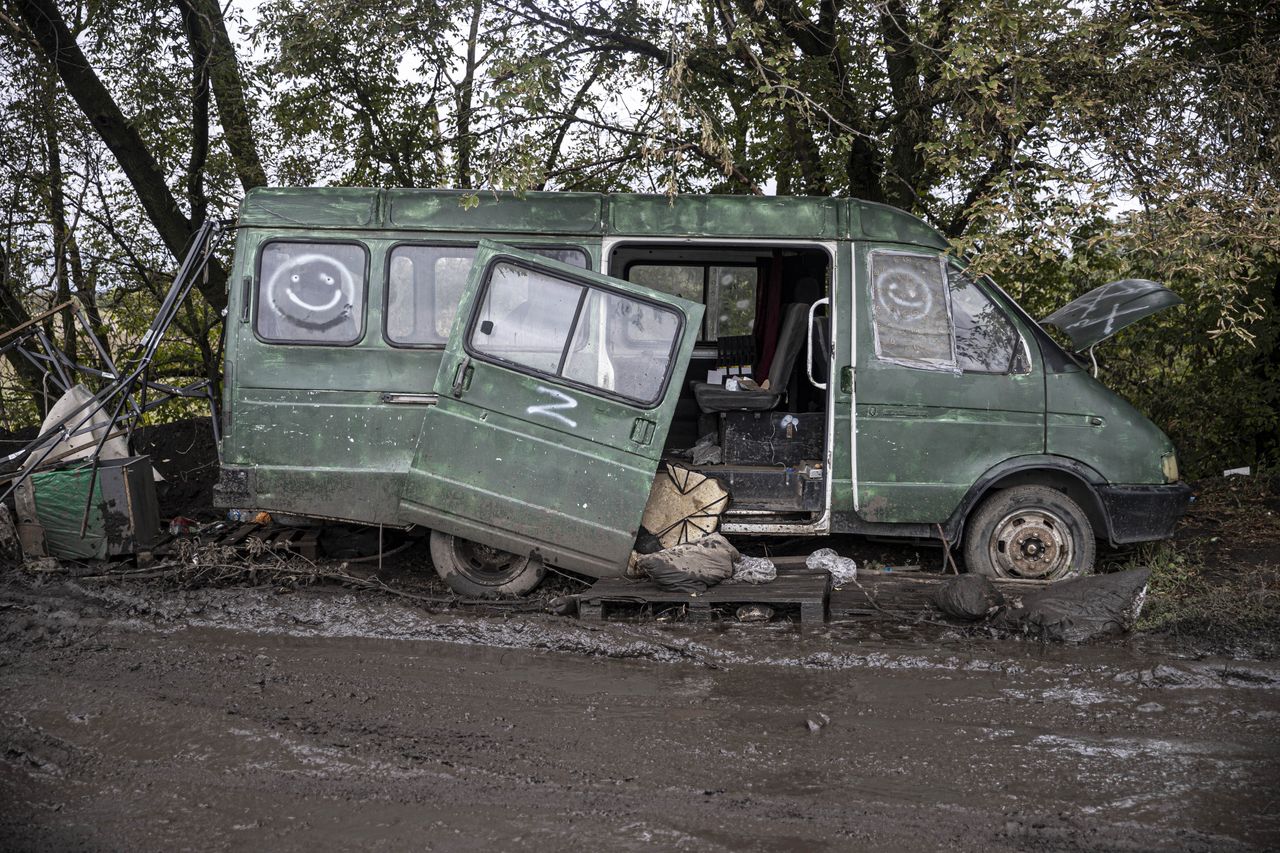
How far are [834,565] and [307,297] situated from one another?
386 cm

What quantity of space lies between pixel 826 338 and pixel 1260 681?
3.19 metres

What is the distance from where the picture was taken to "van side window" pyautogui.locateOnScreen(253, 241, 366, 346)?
22.0 ft

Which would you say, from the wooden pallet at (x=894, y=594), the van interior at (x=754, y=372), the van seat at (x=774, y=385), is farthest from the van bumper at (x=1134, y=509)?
the van seat at (x=774, y=385)

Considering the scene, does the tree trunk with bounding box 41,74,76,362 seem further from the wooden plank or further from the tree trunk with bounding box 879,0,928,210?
the wooden plank

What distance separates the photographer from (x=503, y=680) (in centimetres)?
531

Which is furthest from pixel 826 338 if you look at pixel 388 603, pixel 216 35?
pixel 216 35

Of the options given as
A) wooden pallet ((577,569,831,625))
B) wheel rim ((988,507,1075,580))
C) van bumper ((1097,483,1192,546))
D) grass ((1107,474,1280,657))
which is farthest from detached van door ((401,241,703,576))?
grass ((1107,474,1280,657))

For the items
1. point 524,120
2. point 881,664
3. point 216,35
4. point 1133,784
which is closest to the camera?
point 1133,784

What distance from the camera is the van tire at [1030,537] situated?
6859mm

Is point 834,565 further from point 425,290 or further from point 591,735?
point 425,290

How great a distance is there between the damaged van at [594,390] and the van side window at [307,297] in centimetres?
1

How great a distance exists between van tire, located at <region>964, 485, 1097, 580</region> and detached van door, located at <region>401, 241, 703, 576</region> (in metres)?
2.26

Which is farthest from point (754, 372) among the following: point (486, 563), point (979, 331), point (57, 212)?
point (57, 212)

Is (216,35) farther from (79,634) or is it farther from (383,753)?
(383,753)
